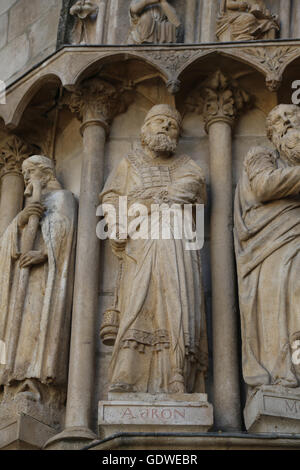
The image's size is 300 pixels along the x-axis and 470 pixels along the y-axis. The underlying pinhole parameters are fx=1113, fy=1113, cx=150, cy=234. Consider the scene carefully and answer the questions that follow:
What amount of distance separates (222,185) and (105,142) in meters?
1.13

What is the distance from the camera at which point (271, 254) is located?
25.7 ft

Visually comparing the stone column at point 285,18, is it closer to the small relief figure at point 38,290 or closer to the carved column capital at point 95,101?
the carved column capital at point 95,101

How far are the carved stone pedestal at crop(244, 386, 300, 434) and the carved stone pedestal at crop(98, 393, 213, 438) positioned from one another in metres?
0.30

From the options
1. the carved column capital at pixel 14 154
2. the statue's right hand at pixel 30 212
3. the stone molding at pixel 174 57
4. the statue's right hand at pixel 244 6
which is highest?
the statue's right hand at pixel 244 6

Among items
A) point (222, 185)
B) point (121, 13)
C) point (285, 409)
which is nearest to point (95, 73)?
point (121, 13)

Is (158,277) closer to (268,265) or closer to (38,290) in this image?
(268,265)

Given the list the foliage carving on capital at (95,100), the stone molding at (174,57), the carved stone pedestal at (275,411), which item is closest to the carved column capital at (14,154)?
the stone molding at (174,57)

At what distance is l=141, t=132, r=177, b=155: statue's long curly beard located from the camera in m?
8.53

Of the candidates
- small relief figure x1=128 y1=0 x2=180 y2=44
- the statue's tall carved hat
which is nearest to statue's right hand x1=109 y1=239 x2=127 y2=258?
the statue's tall carved hat

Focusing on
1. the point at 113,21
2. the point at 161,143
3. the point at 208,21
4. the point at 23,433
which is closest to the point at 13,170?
the point at 113,21

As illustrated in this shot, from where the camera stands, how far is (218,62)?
8992mm

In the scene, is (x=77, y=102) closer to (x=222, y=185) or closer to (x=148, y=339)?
(x=222, y=185)

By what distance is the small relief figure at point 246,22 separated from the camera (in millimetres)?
9273

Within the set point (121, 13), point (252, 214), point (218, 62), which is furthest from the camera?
point (121, 13)
